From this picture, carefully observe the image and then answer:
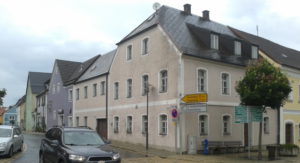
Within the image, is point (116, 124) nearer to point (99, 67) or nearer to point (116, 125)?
point (116, 125)

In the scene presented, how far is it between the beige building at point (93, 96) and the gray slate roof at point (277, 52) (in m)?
12.8

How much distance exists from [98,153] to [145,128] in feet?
49.2

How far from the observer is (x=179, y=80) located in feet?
75.7

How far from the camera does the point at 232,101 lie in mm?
26062

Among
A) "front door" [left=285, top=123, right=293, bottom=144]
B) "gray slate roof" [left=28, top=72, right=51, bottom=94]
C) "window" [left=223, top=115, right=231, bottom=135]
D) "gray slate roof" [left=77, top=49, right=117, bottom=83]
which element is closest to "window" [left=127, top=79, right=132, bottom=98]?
"gray slate roof" [left=77, top=49, right=117, bottom=83]

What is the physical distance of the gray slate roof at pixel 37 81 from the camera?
6488cm

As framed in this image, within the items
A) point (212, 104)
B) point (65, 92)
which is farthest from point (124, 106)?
point (65, 92)

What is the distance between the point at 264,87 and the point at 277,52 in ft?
49.2

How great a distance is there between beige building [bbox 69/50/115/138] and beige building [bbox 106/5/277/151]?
3.30m

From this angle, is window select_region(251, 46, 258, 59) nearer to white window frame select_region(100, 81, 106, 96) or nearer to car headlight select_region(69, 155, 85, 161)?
white window frame select_region(100, 81, 106, 96)

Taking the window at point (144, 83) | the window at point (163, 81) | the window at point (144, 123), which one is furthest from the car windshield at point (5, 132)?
the window at point (144, 83)

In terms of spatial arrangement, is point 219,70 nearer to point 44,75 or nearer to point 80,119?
point 80,119

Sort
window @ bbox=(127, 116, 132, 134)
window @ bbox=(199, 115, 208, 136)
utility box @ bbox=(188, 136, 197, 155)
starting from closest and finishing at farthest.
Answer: utility box @ bbox=(188, 136, 197, 155), window @ bbox=(199, 115, 208, 136), window @ bbox=(127, 116, 132, 134)

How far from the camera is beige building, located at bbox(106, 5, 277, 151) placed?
23.2 m
